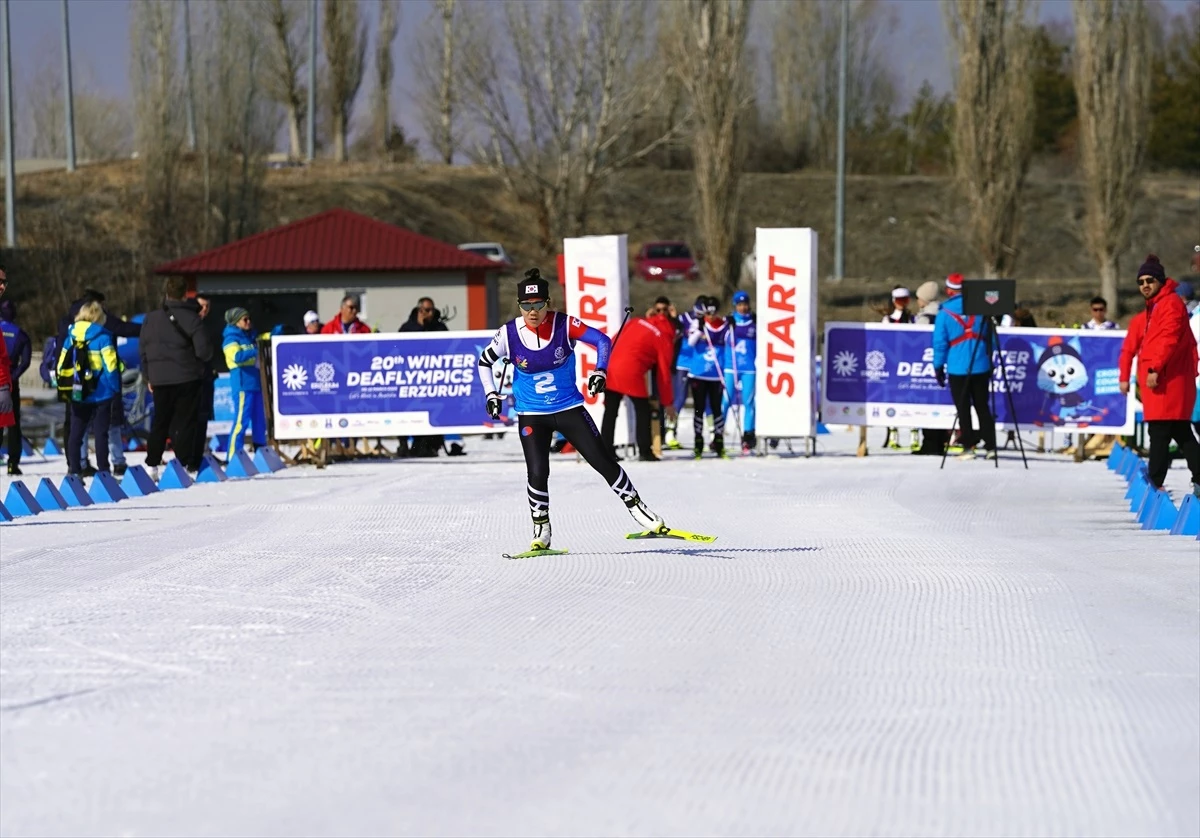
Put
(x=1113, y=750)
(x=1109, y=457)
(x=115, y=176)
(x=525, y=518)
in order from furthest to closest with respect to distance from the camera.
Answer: (x=115, y=176) → (x=1109, y=457) → (x=525, y=518) → (x=1113, y=750)

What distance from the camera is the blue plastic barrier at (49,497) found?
14141 mm

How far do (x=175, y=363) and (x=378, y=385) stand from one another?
134 inches

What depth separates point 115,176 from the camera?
189 feet

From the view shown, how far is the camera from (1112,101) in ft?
138

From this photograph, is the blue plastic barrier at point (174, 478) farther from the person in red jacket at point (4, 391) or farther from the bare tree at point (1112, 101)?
the bare tree at point (1112, 101)

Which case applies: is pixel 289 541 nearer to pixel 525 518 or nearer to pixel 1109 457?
pixel 525 518

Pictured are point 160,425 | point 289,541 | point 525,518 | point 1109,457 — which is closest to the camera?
point 289,541

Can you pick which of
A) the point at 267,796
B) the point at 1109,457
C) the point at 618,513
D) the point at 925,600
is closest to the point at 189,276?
the point at 1109,457

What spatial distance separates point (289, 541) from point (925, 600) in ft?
15.0

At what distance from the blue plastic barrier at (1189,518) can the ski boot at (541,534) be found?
Result: 4582mm

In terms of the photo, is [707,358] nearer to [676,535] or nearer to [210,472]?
[210,472]

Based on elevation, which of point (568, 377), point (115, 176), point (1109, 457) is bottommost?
point (1109, 457)

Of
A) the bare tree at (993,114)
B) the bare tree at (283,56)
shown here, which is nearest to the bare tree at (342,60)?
the bare tree at (283,56)

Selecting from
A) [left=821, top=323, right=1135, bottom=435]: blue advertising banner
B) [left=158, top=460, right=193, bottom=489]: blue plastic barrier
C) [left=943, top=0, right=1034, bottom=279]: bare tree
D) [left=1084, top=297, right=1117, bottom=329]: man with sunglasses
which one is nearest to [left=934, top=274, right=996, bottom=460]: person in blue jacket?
[left=821, top=323, right=1135, bottom=435]: blue advertising banner
